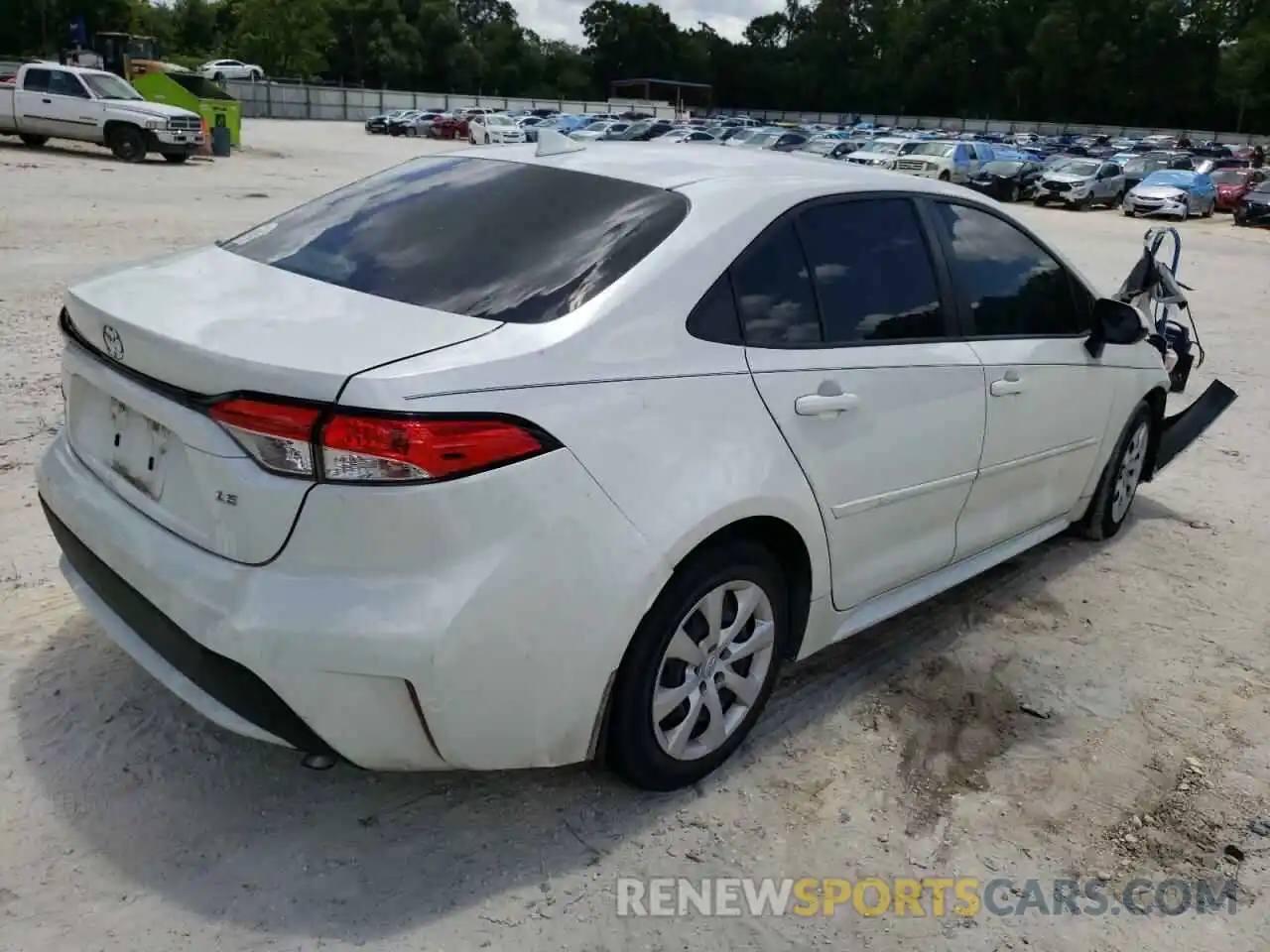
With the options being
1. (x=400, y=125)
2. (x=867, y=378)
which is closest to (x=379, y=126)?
(x=400, y=125)

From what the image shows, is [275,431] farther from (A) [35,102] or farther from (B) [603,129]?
(B) [603,129]

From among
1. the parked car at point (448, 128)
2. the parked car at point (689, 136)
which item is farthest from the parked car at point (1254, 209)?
the parked car at point (448, 128)

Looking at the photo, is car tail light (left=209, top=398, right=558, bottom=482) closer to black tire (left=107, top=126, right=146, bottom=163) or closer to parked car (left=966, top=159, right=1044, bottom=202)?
black tire (left=107, top=126, right=146, bottom=163)

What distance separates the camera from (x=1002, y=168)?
32781 mm

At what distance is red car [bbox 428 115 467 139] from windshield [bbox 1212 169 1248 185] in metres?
31.3

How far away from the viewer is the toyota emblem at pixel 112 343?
272cm

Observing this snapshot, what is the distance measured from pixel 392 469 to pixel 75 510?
1.14m

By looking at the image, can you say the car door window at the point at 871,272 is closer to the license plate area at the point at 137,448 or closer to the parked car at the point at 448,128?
the license plate area at the point at 137,448

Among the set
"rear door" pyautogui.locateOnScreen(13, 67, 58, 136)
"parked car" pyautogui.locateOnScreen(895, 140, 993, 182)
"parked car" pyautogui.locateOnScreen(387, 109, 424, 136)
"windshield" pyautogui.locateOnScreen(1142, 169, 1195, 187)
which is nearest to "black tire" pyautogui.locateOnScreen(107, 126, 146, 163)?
"rear door" pyautogui.locateOnScreen(13, 67, 58, 136)

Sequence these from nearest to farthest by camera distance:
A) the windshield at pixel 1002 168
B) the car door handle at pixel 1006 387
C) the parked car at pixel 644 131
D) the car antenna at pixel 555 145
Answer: the car antenna at pixel 555 145, the car door handle at pixel 1006 387, the windshield at pixel 1002 168, the parked car at pixel 644 131

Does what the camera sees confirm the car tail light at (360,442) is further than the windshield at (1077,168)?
No

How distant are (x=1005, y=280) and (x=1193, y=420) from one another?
113 inches

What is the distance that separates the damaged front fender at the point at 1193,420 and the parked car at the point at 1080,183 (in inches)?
1096

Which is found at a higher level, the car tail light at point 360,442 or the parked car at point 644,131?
the parked car at point 644,131
